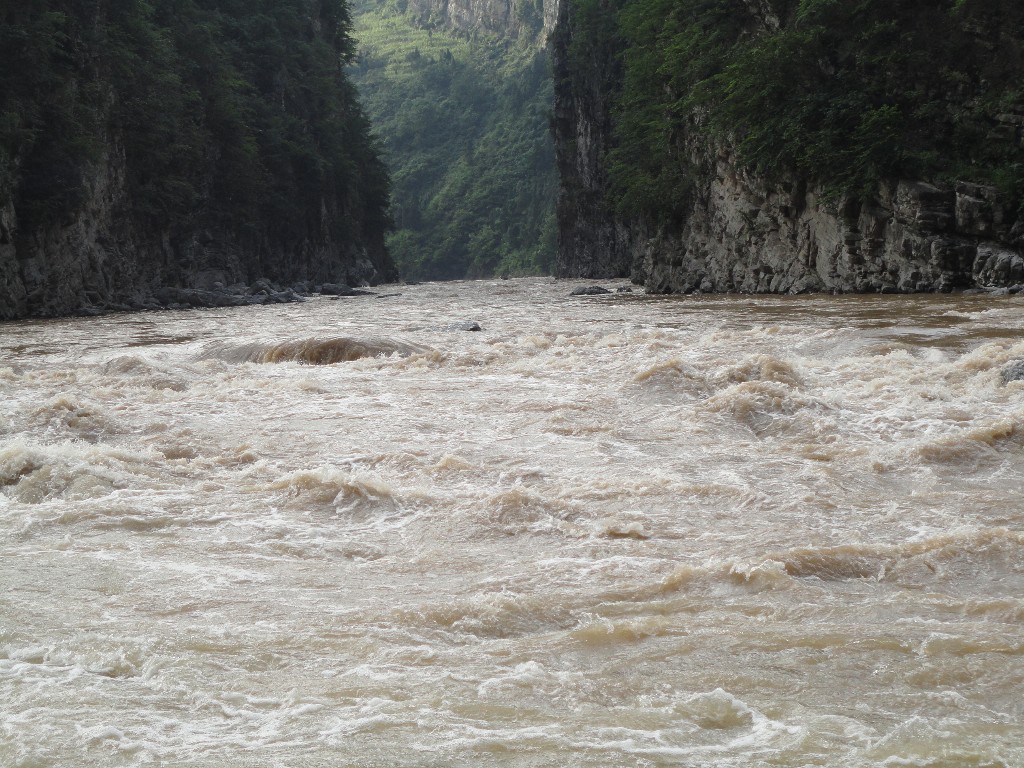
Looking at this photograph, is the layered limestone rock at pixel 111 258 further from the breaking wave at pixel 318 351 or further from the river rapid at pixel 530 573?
the river rapid at pixel 530 573

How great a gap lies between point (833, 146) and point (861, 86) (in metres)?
1.57

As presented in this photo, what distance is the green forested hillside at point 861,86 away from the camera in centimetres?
2217

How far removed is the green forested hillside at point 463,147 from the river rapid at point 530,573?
8440 centimetres

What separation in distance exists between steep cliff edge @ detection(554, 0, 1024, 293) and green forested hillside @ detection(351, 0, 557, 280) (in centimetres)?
5928

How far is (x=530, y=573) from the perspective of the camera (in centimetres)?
478

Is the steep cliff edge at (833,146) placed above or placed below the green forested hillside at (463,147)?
below

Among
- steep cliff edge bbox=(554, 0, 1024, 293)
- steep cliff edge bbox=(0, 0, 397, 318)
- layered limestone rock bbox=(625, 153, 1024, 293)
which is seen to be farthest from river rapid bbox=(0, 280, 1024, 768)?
steep cliff edge bbox=(0, 0, 397, 318)

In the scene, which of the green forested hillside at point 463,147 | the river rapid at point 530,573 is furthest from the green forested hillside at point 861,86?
the green forested hillside at point 463,147

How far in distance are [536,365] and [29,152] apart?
70.4 feet

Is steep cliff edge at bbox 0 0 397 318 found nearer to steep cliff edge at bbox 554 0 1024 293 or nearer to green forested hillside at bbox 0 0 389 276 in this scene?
green forested hillside at bbox 0 0 389 276

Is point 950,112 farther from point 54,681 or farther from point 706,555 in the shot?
point 54,681

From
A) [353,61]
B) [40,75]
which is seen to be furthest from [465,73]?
[40,75]

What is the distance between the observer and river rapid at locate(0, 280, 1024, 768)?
3.17 m

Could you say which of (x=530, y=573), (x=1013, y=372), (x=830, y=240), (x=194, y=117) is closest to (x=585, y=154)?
(x=194, y=117)
